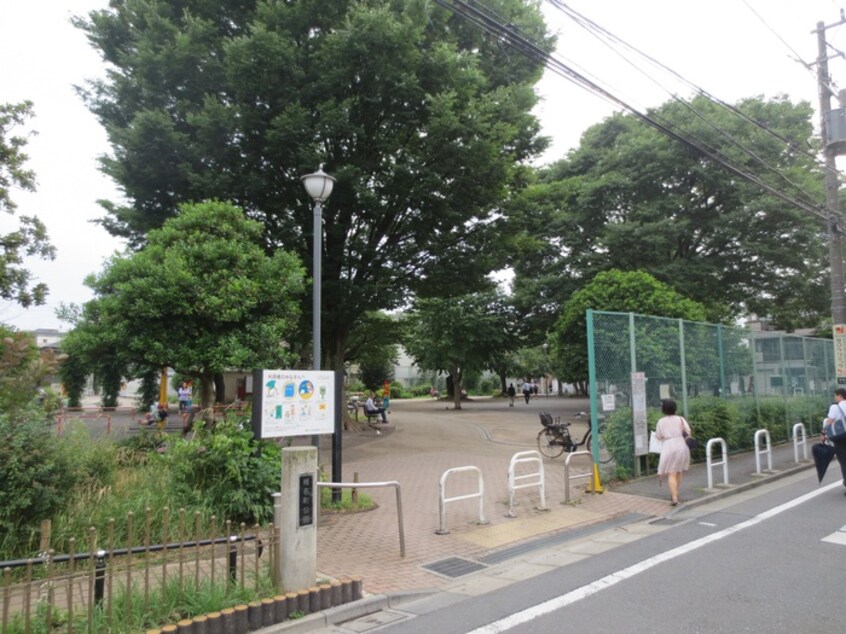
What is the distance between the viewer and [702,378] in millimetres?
13242

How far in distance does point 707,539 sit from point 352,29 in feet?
37.4

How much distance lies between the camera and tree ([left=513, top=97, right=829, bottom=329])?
23.6 meters

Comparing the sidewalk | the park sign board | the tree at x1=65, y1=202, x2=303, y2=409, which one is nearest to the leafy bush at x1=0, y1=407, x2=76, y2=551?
the park sign board

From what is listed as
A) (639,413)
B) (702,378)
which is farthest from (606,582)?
(702,378)

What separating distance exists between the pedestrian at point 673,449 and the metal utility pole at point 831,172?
33.8 feet

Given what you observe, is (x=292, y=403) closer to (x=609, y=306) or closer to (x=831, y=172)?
(x=609, y=306)

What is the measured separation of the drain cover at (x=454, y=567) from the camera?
6000 mm

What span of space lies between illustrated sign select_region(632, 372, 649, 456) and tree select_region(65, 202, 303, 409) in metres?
6.85

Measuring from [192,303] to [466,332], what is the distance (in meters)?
25.5

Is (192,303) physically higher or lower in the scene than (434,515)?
higher

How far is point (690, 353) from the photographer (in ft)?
42.4

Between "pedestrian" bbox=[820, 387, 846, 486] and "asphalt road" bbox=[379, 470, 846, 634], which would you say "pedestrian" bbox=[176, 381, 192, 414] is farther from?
"pedestrian" bbox=[820, 387, 846, 486]

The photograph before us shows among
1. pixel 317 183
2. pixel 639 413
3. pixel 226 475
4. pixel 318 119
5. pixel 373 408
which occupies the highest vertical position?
pixel 318 119

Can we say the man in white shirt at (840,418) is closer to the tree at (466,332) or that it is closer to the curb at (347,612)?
the curb at (347,612)
